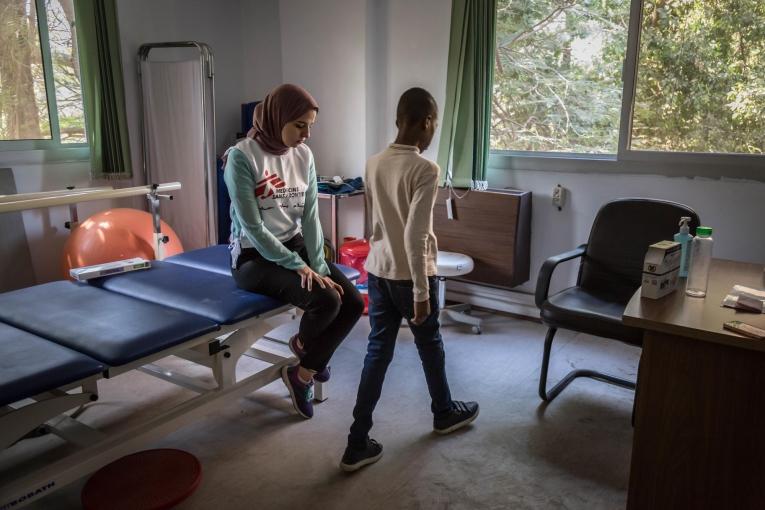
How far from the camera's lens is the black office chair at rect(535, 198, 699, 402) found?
247 cm

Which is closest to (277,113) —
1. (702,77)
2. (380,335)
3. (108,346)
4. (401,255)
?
(401,255)

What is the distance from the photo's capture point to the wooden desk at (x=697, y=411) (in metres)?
1.52

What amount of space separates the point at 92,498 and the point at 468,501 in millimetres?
1135

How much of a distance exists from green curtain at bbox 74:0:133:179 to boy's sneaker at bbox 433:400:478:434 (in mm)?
2458

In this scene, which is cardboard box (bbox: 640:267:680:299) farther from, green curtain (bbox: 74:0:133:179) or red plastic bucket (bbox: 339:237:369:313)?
green curtain (bbox: 74:0:133:179)

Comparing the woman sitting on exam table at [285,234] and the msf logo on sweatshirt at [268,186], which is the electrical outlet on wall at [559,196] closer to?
the woman sitting on exam table at [285,234]

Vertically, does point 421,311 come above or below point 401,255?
below

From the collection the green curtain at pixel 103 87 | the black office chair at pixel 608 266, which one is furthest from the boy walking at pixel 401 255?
the green curtain at pixel 103 87

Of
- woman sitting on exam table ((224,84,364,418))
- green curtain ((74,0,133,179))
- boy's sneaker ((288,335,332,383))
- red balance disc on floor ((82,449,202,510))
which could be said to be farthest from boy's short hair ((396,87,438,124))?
green curtain ((74,0,133,179))

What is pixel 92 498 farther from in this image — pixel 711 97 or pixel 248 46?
pixel 248 46

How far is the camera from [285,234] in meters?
2.39

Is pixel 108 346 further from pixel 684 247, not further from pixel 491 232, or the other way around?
pixel 491 232

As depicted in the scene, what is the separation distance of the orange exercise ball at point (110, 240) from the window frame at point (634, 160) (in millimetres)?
2123

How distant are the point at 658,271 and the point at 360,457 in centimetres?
111
